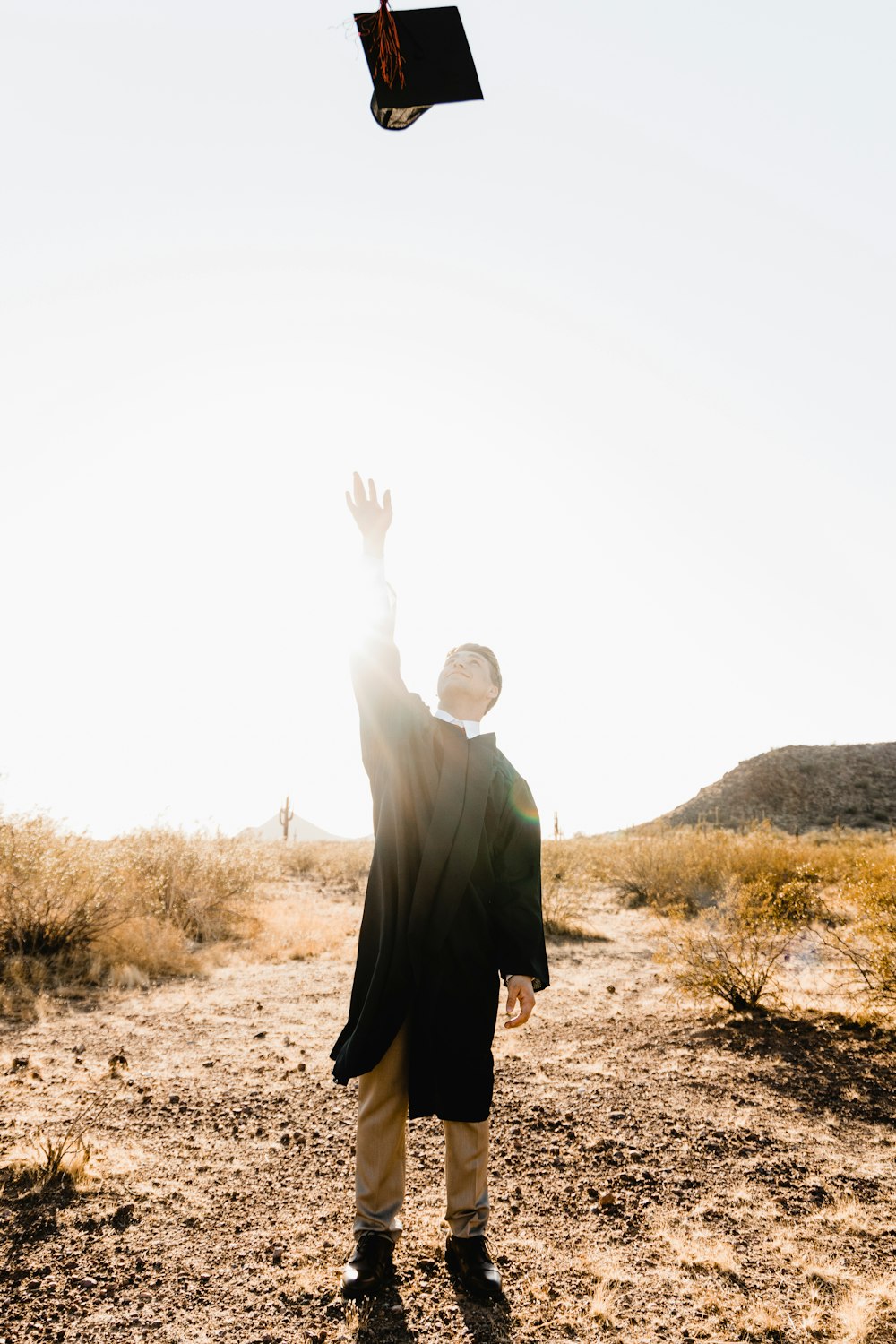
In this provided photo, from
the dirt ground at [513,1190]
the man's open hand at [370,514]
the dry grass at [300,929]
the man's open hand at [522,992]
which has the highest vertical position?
the man's open hand at [370,514]

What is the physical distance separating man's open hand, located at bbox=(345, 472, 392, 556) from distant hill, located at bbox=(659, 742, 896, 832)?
27.0 metres

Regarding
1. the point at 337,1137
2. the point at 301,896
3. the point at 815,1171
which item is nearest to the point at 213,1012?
the point at 337,1137

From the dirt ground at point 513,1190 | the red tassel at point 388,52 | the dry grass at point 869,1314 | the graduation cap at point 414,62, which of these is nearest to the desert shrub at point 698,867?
the dirt ground at point 513,1190

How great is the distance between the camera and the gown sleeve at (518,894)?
2449mm

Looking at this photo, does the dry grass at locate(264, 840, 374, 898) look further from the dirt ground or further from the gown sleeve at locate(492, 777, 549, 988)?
the gown sleeve at locate(492, 777, 549, 988)

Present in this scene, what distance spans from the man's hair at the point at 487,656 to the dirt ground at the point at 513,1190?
6.20ft

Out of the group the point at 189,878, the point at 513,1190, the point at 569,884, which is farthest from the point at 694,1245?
the point at 569,884

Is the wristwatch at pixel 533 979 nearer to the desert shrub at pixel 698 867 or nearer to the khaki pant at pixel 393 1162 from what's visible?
the khaki pant at pixel 393 1162

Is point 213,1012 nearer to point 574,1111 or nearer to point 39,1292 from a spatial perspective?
point 574,1111

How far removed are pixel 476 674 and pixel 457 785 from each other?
471 millimetres

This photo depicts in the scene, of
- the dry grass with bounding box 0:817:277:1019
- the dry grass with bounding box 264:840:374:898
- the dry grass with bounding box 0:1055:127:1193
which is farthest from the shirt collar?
the dry grass with bounding box 264:840:374:898

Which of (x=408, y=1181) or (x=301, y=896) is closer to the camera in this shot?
(x=408, y=1181)

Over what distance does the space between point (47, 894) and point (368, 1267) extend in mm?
5299

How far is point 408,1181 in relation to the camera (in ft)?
9.90
